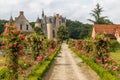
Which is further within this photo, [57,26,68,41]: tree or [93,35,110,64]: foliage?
[57,26,68,41]: tree

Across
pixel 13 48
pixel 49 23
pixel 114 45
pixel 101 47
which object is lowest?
pixel 114 45

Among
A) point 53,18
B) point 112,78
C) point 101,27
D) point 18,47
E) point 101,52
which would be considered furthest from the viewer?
point 53,18

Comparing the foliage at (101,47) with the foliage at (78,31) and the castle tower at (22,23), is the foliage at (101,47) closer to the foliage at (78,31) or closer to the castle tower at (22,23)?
the castle tower at (22,23)

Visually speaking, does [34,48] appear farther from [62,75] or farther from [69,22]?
[69,22]

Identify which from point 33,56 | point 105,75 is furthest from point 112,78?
point 33,56

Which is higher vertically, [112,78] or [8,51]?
[8,51]

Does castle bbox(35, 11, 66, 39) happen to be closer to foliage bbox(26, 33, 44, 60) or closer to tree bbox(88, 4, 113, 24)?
tree bbox(88, 4, 113, 24)

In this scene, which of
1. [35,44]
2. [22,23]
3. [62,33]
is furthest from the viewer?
[62,33]

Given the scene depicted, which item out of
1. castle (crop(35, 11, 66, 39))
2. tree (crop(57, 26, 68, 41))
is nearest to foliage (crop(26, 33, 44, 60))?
tree (crop(57, 26, 68, 41))

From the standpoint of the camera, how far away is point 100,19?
10019 cm

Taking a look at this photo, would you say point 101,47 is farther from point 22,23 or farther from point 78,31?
point 78,31

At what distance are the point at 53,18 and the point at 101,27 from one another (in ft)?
157

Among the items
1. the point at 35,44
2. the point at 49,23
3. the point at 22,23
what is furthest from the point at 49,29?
the point at 35,44

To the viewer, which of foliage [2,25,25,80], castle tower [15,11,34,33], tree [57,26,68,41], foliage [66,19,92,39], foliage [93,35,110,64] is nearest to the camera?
foliage [2,25,25,80]
